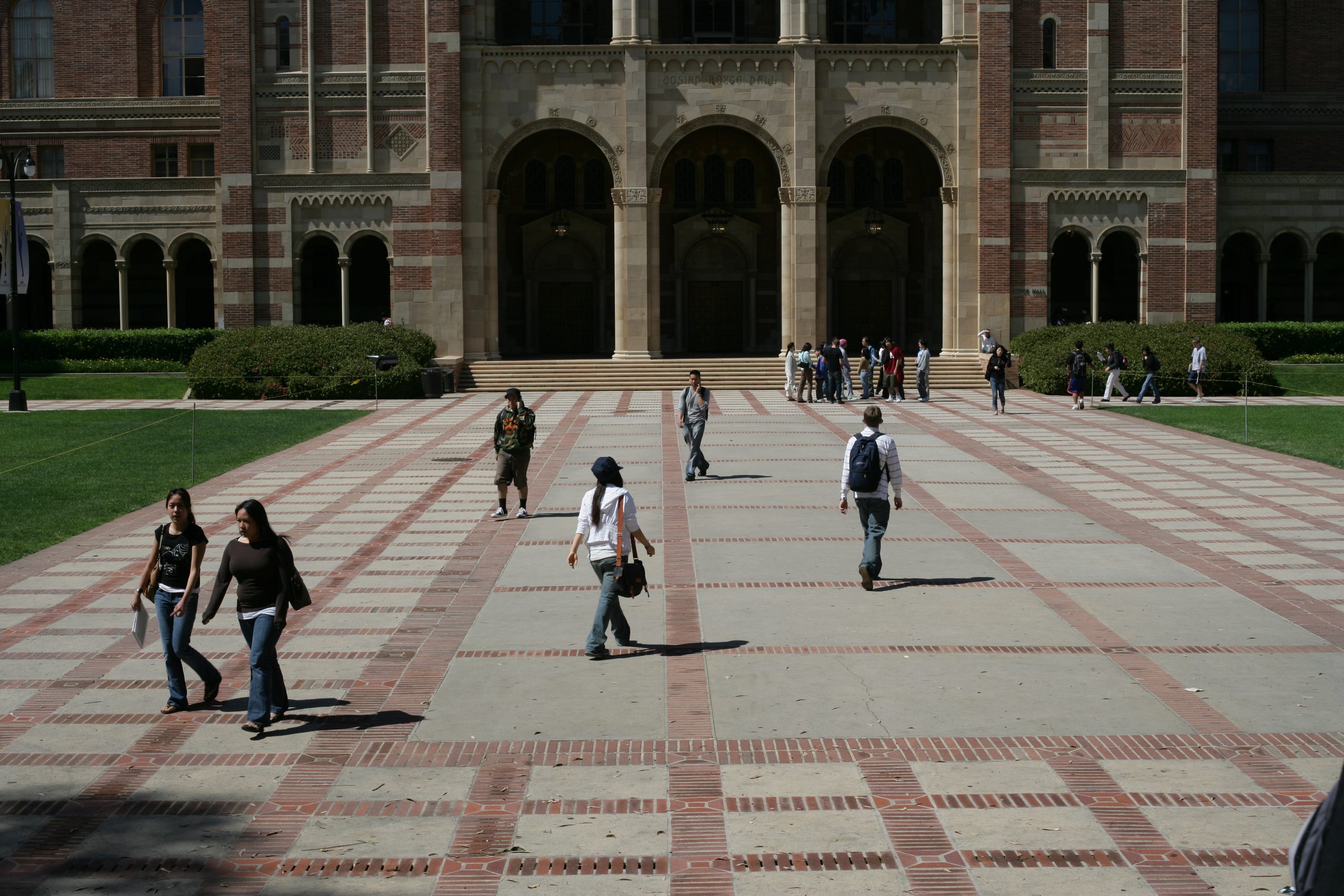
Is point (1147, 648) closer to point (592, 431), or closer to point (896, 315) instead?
point (592, 431)

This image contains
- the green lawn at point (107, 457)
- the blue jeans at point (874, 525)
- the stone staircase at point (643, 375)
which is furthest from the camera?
the stone staircase at point (643, 375)

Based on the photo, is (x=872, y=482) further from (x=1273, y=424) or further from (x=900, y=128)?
(x=900, y=128)

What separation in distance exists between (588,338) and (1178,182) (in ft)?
65.4

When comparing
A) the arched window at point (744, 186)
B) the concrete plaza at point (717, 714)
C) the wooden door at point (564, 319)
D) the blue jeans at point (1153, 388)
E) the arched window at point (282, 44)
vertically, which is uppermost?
the arched window at point (282, 44)

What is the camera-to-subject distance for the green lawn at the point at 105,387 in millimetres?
39094

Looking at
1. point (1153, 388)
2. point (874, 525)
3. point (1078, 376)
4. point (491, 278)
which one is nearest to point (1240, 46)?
point (1153, 388)

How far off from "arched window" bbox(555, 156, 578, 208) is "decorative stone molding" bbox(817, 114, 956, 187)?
9580mm

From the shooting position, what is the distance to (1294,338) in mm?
44250

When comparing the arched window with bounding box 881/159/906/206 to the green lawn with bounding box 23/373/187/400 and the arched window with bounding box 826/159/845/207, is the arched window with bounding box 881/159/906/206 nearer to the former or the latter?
the arched window with bounding box 826/159/845/207

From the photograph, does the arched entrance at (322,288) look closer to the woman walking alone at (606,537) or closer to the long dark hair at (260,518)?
the woman walking alone at (606,537)

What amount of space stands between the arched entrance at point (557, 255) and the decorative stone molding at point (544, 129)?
4705mm

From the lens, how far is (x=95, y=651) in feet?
40.5

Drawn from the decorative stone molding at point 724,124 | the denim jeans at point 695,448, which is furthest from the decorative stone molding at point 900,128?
the denim jeans at point 695,448

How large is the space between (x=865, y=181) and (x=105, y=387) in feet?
84.3
